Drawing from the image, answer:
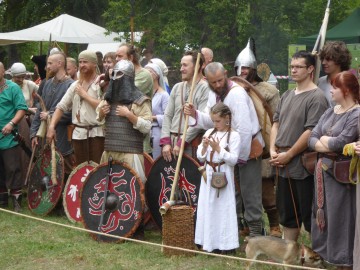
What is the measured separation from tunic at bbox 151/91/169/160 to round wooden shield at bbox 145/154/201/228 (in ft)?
2.52

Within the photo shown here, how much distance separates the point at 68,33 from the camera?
17312 mm

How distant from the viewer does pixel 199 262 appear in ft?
21.6

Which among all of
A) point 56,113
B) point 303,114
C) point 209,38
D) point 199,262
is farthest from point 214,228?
point 209,38

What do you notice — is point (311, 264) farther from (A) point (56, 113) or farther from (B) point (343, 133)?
(A) point (56, 113)

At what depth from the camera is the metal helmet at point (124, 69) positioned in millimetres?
7355

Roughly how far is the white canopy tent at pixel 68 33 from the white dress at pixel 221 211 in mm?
11058

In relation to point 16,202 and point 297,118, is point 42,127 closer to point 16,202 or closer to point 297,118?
point 16,202

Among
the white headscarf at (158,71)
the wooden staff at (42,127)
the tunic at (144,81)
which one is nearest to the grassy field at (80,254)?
the wooden staff at (42,127)

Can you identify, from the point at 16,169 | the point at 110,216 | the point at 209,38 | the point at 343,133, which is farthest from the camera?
the point at 209,38

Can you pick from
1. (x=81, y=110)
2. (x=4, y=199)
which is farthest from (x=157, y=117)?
(x=4, y=199)

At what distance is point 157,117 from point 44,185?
5.19 feet

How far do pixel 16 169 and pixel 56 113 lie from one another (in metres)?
1.38

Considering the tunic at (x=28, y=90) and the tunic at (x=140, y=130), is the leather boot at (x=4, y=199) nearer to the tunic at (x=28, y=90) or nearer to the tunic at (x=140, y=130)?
the tunic at (x=28, y=90)

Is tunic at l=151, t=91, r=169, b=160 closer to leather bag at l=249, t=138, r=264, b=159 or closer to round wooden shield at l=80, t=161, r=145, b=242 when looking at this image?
round wooden shield at l=80, t=161, r=145, b=242
